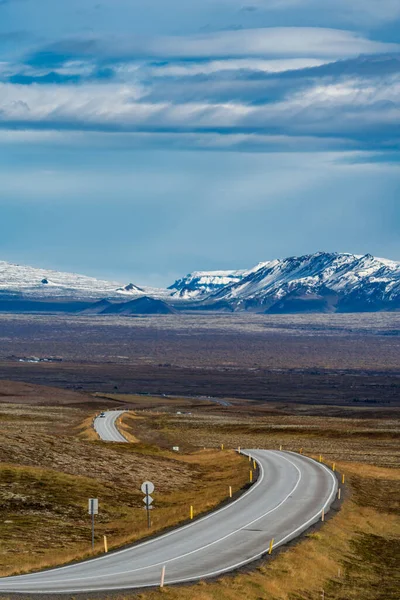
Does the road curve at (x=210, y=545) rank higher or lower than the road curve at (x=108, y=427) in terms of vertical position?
higher

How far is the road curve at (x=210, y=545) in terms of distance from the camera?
113 ft

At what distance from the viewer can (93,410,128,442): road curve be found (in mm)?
98200

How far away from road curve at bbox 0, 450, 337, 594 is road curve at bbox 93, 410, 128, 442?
36.5 meters

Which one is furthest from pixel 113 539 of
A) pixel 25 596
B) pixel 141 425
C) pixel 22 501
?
pixel 141 425

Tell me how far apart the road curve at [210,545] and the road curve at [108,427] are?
36.5 meters

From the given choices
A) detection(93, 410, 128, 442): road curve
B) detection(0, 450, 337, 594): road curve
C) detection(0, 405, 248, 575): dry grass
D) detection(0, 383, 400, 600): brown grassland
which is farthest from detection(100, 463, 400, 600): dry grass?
detection(93, 410, 128, 442): road curve

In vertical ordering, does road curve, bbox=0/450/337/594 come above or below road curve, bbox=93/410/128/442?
above

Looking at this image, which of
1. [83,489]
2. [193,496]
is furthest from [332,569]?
[83,489]

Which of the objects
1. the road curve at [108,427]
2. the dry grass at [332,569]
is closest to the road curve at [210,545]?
the dry grass at [332,569]

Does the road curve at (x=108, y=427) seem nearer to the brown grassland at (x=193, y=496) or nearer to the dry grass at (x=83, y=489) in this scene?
the brown grassland at (x=193, y=496)

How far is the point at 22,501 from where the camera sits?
53594mm

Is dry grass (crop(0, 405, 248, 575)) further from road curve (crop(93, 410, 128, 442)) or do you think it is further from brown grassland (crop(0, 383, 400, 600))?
road curve (crop(93, 410, 128, 442))

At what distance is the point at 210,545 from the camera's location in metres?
41.9

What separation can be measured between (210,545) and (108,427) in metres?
70.0
